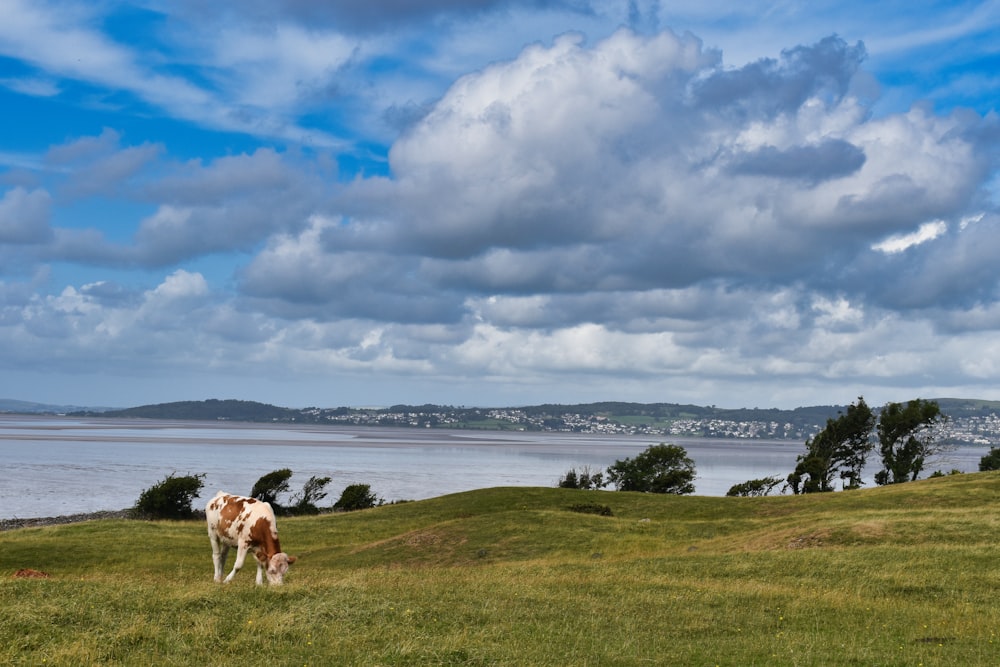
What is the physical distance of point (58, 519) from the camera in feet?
240

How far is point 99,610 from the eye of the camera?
15984 mm

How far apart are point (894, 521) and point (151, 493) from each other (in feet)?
202

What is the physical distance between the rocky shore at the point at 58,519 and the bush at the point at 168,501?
1652mm

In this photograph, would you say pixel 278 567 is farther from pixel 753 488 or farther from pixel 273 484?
pixel 753 488

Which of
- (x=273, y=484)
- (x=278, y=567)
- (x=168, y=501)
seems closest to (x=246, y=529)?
(x=278, y=567)

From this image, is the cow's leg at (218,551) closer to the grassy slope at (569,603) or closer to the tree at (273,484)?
the grassy slope at (569,603)

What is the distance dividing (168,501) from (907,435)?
84125mm

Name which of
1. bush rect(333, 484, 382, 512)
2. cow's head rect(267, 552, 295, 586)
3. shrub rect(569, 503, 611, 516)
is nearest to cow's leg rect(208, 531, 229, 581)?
cow's head rect(267, 552, 295, 586)

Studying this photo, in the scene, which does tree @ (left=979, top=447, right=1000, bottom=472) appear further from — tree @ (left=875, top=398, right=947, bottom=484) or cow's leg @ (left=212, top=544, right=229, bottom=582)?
cow's leg @ (left=212, top=544, right=229, bottom=582)

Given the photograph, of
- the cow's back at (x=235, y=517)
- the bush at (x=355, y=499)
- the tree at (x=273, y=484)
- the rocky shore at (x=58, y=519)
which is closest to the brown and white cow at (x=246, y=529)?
the cow's back at (x=235, y=517)

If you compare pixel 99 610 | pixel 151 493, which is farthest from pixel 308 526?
pixel 99 610

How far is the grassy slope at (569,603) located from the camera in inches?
571

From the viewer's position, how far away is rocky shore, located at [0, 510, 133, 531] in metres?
68.6

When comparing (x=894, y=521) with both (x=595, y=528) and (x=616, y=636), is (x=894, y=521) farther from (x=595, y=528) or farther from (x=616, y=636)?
(x=616, y=636)
